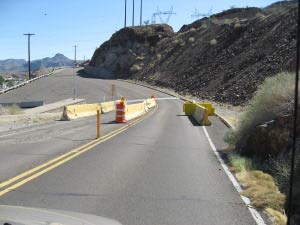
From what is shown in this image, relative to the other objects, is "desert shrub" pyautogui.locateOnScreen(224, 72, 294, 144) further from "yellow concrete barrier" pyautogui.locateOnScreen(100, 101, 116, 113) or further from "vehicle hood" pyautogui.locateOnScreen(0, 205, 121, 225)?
"yellow concrete barrier" pyautogui.locateOnScreen(100, 101, 116, 113)

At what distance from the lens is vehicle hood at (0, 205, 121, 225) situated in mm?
3432

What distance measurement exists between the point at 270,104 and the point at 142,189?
19.1 feet

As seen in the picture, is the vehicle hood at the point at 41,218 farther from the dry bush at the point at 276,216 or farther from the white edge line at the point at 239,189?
the dry bush at the point at 276,216

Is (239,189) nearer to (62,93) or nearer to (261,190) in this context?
(261,190)

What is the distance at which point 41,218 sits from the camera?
3621mm

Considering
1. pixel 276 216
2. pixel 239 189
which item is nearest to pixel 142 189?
pixel 239 189

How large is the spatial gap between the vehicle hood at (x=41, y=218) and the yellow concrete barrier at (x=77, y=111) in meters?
25.5

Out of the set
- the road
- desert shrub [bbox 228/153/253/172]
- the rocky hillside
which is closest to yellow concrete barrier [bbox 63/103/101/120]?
the road

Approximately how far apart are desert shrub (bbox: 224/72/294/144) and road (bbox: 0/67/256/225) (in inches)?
53.0

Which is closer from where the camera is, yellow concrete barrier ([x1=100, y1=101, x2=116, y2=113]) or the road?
the road

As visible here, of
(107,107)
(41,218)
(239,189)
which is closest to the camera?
(41,218)

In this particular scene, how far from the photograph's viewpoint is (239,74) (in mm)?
54625

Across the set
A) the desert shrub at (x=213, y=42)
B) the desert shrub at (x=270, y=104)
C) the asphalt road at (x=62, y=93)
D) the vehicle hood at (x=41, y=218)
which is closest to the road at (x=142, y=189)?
the desert shrub at (x=270, y=104)

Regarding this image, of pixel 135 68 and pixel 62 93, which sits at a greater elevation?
pixel 135 68
